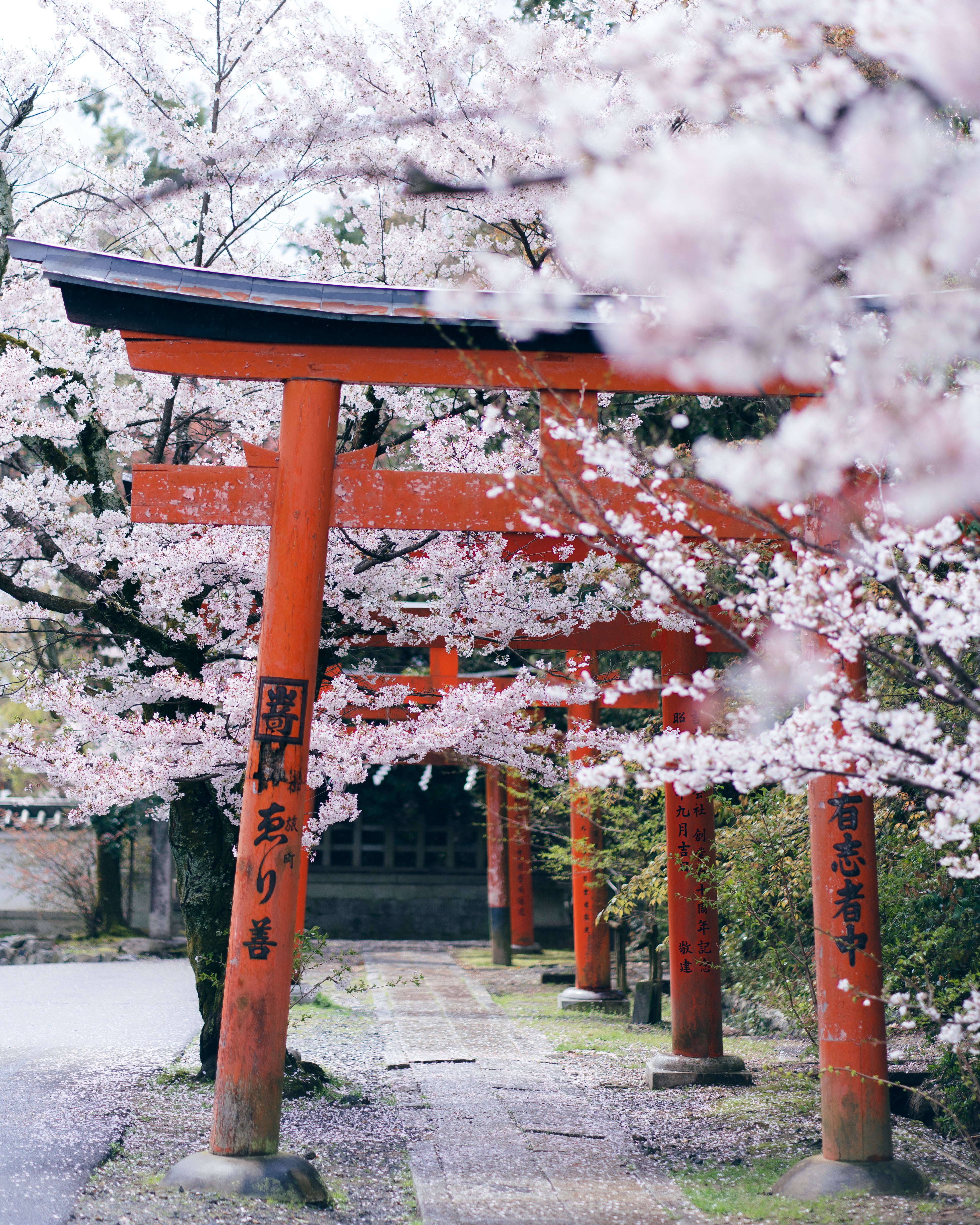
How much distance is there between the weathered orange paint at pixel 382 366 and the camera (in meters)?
5.69

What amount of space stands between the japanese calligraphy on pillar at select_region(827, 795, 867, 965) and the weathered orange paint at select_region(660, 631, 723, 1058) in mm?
2883

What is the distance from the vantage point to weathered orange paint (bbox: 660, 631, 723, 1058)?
8.49 m

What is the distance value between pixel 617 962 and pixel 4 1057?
23.6ft

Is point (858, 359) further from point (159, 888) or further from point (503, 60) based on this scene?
point (159, 888)

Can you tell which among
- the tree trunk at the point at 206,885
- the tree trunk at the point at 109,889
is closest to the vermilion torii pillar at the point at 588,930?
the tree trunk at the point at 206,885

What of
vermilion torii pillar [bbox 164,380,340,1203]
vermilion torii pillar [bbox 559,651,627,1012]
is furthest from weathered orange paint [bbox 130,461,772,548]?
vermilion torii pillar [bbox 559,651,627,1012]

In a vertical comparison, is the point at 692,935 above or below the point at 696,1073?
above

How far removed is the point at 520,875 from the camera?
18.1 metres

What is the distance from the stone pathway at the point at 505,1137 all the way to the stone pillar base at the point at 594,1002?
3.04 feet

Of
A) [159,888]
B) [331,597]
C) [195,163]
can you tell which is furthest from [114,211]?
[159,888]

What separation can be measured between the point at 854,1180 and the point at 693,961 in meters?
3.34

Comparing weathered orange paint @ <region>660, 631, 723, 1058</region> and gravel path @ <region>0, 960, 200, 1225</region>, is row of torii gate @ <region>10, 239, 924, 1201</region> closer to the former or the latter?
gravel path @ <region>0, 960, 200, 1225</region>

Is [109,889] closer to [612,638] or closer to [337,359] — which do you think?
[612,638]

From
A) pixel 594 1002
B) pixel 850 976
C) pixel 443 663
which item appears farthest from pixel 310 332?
pixel 594 1002
